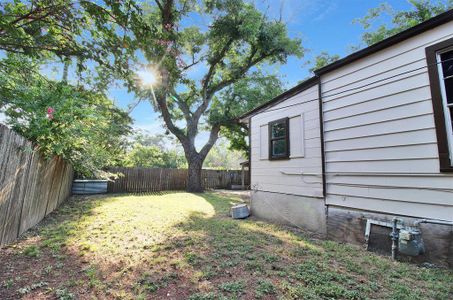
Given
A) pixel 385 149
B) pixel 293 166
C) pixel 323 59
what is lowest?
pixel 293 166

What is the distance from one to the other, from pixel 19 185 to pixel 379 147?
599 cm

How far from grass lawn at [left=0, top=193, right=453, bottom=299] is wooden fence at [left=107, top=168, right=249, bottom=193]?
8.00 m

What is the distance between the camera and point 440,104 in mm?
3170

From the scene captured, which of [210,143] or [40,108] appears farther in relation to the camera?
[210,143]

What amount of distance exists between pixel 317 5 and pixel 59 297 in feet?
39.5

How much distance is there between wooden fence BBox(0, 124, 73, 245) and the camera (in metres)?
3.21

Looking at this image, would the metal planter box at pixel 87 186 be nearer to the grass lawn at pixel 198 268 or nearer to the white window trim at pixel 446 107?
the grass lawn at pixel 198 268

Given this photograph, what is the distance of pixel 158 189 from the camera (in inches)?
555

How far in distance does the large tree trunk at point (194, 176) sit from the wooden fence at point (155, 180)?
1256 millimetres

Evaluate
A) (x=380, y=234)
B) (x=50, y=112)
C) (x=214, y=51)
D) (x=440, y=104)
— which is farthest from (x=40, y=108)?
(x=214, y=51)

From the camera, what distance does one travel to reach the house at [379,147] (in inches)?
126

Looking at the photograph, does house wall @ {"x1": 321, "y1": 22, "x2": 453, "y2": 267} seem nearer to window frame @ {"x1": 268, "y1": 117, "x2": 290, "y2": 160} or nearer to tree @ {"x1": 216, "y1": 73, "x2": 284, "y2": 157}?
window frame @ {"x1": 268, "y1": 117, "x2": 290, "y2": 160}

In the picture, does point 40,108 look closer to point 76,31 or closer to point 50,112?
point 50,112

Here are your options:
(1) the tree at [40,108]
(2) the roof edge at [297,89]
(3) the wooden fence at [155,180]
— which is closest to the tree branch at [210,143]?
(3) the wooden fence at [155,180]
